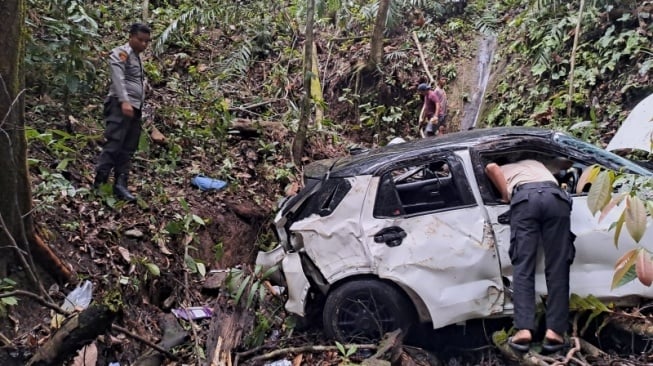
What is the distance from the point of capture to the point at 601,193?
2.12 metres

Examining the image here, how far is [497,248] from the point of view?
4.07 metres

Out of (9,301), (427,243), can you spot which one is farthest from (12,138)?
(427,243)

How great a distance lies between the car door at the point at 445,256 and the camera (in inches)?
161

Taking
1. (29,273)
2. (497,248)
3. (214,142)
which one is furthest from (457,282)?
(214,142)

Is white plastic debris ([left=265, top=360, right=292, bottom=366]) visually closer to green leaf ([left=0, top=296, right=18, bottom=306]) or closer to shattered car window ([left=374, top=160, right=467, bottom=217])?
shattered car window ([left=374, top=160, right=467, bottom=217])

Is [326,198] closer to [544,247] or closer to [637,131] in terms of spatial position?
[544,247]

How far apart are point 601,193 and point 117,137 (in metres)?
5.11

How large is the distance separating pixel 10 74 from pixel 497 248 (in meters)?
3.84

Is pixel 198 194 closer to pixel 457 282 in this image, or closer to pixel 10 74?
pixel 10 74

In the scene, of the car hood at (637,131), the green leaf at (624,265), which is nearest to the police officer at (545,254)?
the car hood at (637,131)

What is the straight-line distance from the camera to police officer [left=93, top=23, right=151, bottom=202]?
577 centimetres

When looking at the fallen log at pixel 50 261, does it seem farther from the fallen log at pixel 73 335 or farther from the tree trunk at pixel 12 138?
the fallen log at pixel 73 335

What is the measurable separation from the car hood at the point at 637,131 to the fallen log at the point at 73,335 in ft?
13.8

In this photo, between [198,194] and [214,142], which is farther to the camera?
[214,142]
